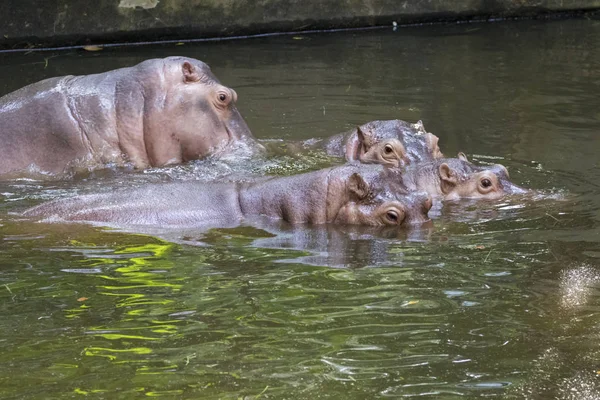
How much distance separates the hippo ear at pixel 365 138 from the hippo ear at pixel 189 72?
1.31m

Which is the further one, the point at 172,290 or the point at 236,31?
the point at 236,31

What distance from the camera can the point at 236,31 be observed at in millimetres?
13008

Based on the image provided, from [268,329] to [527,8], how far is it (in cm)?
1084

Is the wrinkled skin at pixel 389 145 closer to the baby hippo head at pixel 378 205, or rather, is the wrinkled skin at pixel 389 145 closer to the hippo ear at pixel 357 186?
the baby hippo head at pixel 378 205

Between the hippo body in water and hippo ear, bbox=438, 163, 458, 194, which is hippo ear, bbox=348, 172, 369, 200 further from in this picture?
the hippo body in water

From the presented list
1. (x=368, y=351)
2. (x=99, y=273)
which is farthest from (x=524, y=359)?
(x=99, y=273)

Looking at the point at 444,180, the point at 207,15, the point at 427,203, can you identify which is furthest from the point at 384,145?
the point at 207,15

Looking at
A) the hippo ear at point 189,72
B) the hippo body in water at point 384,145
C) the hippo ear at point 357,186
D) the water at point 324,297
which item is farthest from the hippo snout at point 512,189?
the hippo ear at point 189,72

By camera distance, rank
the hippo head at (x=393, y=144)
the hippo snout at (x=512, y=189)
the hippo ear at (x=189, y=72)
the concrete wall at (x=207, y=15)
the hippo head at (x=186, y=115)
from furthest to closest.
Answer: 1. the concrete wall at (x=207, y=15)
2. the hippo head at (x=393, y=144)
3. the hippo ear at (x=189, y=72)
4. the hippo head at (x=186, y=115)
5. the hippo snout at (x=512, y=189)

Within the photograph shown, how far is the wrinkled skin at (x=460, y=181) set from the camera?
7066mm

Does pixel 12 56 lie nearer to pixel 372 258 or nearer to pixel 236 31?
pixel 236 31

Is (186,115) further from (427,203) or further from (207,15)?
(207,15)

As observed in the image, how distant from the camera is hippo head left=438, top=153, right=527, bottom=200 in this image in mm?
7062

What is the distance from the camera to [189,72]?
297 inches
